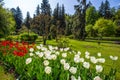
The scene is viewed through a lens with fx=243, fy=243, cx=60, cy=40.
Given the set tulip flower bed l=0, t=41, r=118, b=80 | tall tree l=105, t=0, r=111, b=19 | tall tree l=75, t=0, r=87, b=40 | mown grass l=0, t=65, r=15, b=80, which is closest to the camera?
tulip flower bed l=0, t=41, r=118, b=80

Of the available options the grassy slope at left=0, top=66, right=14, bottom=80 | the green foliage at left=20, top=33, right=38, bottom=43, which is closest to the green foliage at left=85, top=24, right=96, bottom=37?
the green foliage at left=20, top=33, right=38, bottom=43

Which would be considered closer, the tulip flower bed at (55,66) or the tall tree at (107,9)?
the tulip flower bed at (55,66)

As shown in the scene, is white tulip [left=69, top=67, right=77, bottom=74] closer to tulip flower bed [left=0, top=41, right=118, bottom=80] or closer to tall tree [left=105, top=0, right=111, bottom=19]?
tulip flower bed [left=0, top=41, right=118, bottom=80]

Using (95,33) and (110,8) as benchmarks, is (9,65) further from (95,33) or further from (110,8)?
(110,8)

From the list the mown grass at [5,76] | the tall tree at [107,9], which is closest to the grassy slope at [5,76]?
the mown grass at [5,76]

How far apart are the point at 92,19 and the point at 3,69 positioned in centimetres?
6682

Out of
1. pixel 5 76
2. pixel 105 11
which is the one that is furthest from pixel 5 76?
pixel 105 11

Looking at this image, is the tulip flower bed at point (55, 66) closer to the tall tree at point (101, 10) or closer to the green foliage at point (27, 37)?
the green foliage at point (27, 37)

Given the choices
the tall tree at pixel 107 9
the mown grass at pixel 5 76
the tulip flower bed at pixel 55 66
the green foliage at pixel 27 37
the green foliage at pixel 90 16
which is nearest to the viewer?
the tulip flower bed at pixel 55 66

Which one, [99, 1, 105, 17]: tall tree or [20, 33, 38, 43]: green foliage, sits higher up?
[99, 1, 105, 17]: tall tree

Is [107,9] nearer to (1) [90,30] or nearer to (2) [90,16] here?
(2) [90,16]

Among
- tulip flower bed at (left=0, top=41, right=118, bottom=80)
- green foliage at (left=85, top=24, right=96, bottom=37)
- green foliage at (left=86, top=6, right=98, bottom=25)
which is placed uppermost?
green foliage at (left=86, top=6, right=98, bottom=25)

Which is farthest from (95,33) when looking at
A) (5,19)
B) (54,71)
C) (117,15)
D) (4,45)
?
(54,71)

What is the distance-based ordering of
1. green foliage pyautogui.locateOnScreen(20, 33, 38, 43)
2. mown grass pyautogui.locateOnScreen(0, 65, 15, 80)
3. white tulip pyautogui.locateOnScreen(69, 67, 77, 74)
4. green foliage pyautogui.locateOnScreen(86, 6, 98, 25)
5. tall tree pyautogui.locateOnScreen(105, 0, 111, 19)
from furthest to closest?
tall tree pyautogui.locateOnScreen(105, 0, 111, 19), green foliage pyautogui.locateOnScreen(86, 6, 98, 25), green foliage pyautogui.locateOnScreen(20, 33, 38, 43), mown grass pyautogui.locateOnScreen(0, 65, 15, 80), white tulip pyautogui.locateOnScreen(69, 67, 77, 74)
